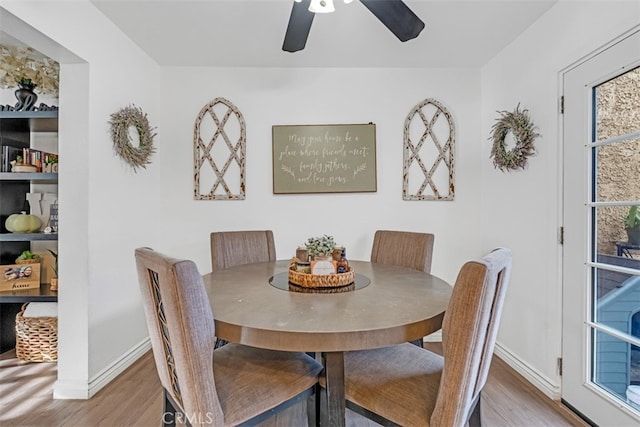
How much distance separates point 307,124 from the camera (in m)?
2.88

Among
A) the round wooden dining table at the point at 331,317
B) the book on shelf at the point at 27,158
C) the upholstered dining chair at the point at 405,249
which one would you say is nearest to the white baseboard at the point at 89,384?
the round wooden dining table at the point at 331,317

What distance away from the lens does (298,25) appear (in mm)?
1612

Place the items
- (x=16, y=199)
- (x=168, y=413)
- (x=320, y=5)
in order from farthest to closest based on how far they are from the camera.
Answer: (x=16, y=199) → (x=320, y=5) → (x=168, y=413)

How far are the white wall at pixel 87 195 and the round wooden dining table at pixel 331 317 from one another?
1043mm

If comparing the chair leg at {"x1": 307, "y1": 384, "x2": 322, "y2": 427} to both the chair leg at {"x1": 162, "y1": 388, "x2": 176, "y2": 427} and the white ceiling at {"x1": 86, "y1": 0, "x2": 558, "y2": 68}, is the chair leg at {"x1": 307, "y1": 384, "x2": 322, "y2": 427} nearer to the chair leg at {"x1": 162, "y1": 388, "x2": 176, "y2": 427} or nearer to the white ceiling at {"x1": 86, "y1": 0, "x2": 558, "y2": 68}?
the chair leg at {"x1": 162, "y1": 388, "x2": 176, "y2": 427}

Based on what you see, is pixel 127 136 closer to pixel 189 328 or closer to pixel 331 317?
pixel 189 328

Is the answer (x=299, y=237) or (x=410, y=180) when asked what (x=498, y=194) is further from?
(x=299, y=237)

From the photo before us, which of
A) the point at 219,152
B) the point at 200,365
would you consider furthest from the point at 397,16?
the point at 219,152

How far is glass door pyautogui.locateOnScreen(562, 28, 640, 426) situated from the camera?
1554mm

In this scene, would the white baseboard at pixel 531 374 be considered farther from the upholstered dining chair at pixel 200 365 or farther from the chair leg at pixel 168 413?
the chair leg at pixel 168 413

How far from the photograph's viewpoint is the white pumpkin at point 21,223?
2285 millimetres

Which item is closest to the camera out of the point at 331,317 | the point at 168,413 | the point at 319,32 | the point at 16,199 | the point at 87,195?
the point at 331,317

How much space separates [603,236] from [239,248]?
2.17 meters

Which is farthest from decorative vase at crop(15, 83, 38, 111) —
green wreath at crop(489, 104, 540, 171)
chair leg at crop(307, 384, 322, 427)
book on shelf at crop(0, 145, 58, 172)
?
green wreath at crop(489, 104, 540, 171)
